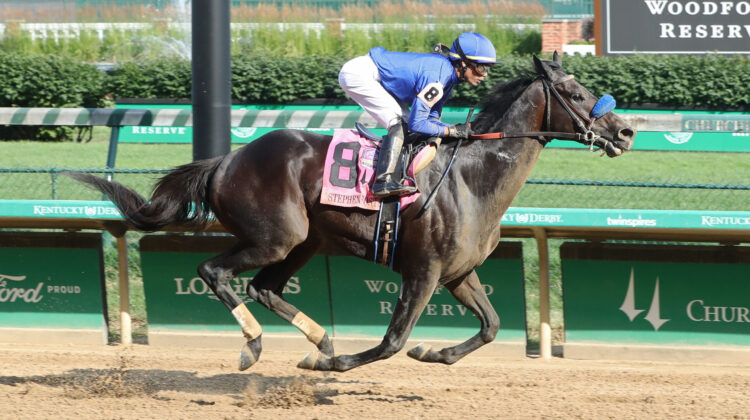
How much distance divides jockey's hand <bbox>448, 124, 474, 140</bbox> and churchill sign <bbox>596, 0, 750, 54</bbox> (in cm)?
1155

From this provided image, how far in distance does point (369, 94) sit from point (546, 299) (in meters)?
2.04

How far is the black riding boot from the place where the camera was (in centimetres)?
481

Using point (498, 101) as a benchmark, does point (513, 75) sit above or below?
above

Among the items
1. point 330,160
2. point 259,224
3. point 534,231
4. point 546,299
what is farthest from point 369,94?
point 546,299

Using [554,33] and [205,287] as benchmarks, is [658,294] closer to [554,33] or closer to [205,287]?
[205,287]

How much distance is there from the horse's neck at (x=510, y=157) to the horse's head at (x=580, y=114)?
0.27 ft

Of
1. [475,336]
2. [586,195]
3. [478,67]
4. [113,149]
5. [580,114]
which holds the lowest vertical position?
[475,336]

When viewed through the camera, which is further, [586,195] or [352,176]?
[586,195]

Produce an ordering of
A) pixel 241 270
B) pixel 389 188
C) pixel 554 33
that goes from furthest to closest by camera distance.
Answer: pixel 554 33 < pixel 241 270 < pixel 389 188

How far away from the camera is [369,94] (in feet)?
16.7

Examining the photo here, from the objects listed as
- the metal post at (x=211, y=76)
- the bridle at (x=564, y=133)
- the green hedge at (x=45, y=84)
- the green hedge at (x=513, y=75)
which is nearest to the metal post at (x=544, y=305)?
the bridle at (x=564, y=133)

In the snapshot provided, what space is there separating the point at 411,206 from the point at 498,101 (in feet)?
2.60

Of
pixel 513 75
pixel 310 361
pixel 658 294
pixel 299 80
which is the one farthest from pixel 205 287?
pixel 299 80

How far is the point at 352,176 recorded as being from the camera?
4.98 m
